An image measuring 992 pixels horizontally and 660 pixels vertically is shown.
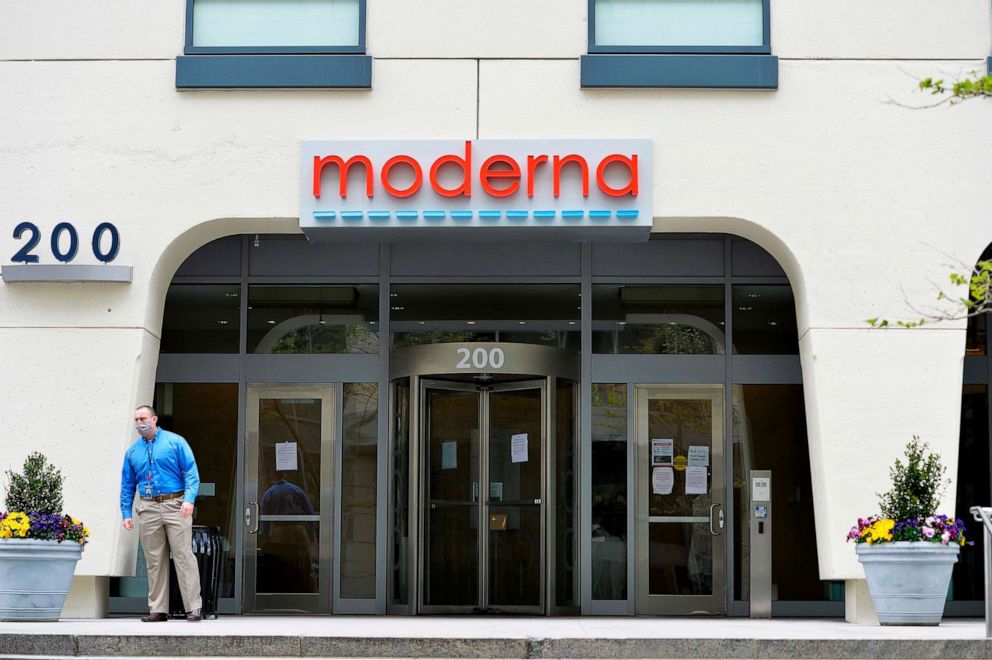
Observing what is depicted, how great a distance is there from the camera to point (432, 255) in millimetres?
15375

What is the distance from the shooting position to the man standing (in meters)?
12.8

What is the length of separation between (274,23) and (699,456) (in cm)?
609

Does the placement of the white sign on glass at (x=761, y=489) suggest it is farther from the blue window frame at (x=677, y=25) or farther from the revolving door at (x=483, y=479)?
the blue window frame at (x=677, y=25)

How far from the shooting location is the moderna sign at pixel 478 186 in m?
13.6

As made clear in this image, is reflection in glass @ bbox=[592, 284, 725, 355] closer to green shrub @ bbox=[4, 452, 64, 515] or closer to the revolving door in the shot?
the revolving door

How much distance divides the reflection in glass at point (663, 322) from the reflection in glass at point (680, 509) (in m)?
0.59

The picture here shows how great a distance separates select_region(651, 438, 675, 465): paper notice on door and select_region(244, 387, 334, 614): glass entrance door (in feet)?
11.0

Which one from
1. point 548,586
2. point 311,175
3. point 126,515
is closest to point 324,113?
point 311,175

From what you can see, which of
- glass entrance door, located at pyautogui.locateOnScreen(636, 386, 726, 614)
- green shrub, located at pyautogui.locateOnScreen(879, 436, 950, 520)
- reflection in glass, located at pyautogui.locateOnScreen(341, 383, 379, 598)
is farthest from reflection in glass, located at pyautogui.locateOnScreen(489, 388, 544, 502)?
green shrub, located at pyautogui.locateOnScreen(879, 436, 950, 520)

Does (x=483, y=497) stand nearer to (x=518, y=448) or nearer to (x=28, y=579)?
(x=518, y=448)

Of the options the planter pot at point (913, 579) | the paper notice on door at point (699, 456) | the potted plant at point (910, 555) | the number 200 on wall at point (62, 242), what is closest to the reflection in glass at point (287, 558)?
the number 200 on wall at point (62, 242)

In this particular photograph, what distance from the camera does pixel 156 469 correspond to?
12.8 meters

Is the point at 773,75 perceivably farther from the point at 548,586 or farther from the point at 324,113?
the point at 548,586

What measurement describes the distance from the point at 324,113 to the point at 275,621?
15.5ft
